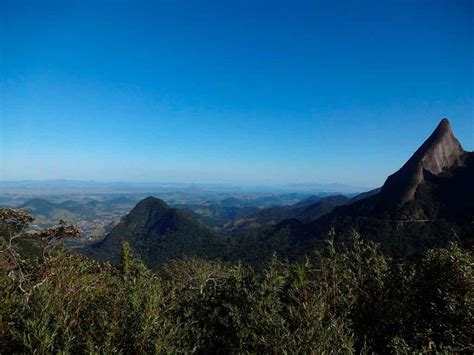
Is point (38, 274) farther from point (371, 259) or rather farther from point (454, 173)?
point (454, 173)

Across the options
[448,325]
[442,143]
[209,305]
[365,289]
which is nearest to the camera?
[448,325]

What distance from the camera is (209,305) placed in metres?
19.0

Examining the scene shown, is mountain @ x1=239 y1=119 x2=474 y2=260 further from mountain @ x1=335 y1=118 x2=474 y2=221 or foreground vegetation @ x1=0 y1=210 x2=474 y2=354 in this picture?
foreground vegetation @ x1=0 y1=210 x2=474 y2=354

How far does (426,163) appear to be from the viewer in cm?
14900

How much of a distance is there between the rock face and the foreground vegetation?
13649 cm

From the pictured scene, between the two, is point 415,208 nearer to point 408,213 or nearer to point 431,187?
point 408,213

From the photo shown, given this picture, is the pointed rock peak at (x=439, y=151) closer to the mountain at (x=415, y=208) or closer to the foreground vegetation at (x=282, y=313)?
the mountain at (x=415, y=208)

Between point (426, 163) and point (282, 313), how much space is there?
156926 millimetres

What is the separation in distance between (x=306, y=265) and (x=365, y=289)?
4486 mm

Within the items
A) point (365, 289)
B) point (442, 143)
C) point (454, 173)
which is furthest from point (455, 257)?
point (442, 143)

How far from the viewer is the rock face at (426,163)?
5709 inches

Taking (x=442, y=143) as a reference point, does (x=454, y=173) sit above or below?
below

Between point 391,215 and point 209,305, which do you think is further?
point 391,215

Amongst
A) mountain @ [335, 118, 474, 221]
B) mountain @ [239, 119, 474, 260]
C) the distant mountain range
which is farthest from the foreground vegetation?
mountain @ [335, 118, 474, 221]
